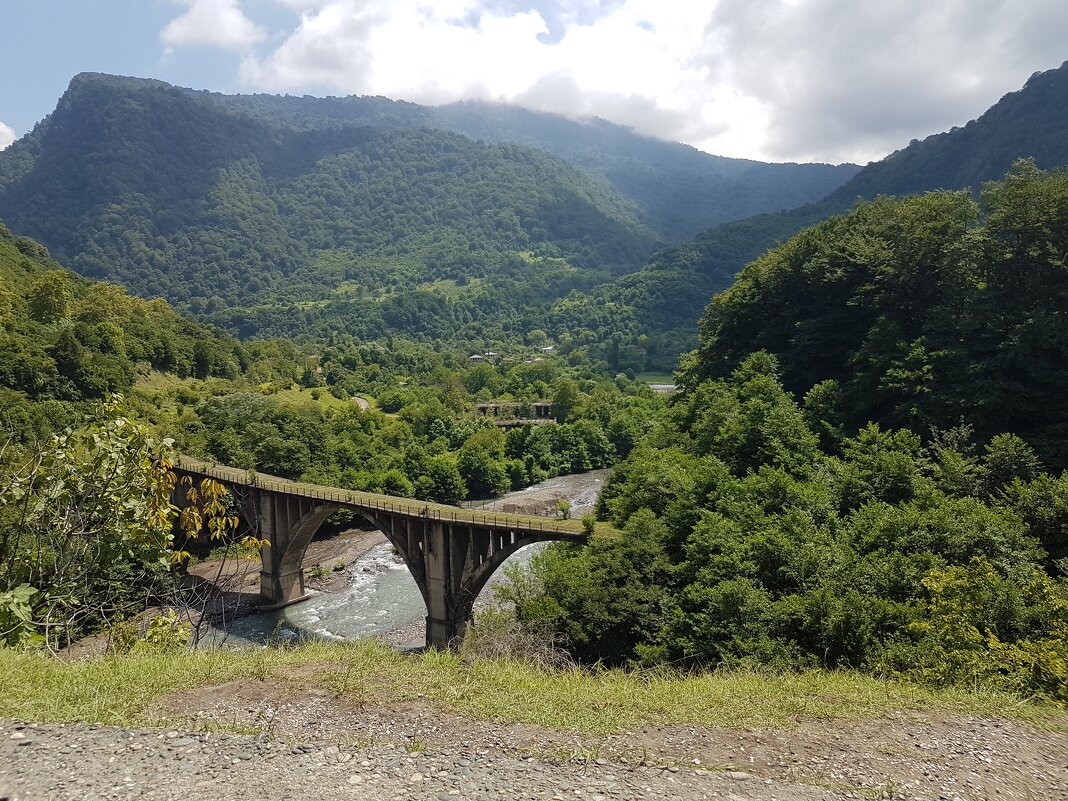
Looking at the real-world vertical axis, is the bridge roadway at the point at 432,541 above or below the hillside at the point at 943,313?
below

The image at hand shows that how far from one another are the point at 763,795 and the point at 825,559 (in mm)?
14901

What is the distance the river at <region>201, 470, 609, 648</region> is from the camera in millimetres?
35469

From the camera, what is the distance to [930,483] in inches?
1001

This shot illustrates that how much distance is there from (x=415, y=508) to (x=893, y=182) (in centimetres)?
15485

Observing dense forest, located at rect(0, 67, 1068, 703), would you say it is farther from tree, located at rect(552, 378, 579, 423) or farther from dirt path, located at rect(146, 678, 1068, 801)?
tree, located at rect(552, 378, 579, 423)

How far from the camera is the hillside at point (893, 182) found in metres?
123

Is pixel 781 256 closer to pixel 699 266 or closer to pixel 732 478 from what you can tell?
pixel 732 478

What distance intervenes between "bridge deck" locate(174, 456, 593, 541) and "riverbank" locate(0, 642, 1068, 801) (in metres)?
20.5

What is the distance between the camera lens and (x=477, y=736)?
805 cm

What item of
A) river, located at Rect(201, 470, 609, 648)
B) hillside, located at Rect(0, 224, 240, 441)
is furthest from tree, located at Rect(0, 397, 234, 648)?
hillside, located at Rect(0, 224, 240, 441)

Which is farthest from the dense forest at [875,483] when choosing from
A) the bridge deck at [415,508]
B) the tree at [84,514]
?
the tree at [84,514]

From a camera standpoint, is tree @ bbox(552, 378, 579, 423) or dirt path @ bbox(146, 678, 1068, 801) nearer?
dirt path @ bbox(146, 678, 1068, 801)

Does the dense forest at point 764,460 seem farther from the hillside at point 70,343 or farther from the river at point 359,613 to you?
the river at point 359,613

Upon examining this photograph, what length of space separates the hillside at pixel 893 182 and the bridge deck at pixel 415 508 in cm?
6645
